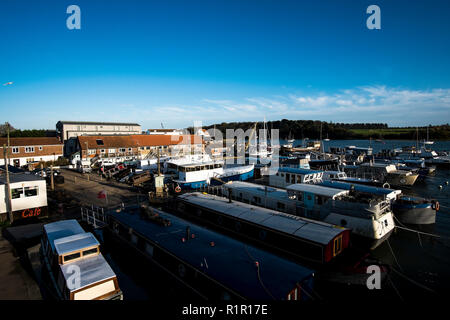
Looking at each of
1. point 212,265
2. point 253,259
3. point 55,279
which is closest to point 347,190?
point 253,259

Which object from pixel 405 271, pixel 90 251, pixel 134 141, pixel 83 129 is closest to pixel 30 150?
pixel 134 141

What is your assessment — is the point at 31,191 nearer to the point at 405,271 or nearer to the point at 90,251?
the point at 90,251

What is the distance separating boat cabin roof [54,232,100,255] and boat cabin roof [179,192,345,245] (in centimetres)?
855

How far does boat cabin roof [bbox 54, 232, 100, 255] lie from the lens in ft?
36.6

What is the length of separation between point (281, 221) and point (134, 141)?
2173 inches

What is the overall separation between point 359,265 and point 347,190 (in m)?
8.41

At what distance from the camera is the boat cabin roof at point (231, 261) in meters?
9.17

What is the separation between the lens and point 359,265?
13.0 m

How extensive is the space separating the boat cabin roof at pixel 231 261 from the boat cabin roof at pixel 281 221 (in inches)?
108

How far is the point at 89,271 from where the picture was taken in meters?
10.4

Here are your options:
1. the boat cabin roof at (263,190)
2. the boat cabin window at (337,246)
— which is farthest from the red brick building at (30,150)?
the boat cabin window at (337,246)

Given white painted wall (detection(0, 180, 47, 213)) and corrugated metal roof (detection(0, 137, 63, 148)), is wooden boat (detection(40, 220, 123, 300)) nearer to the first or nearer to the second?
white painted wall (detection(0, 180, 47, 213))

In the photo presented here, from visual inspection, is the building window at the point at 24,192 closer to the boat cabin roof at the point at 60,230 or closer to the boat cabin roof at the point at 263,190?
the boat cabin roof at the point at 60,230
